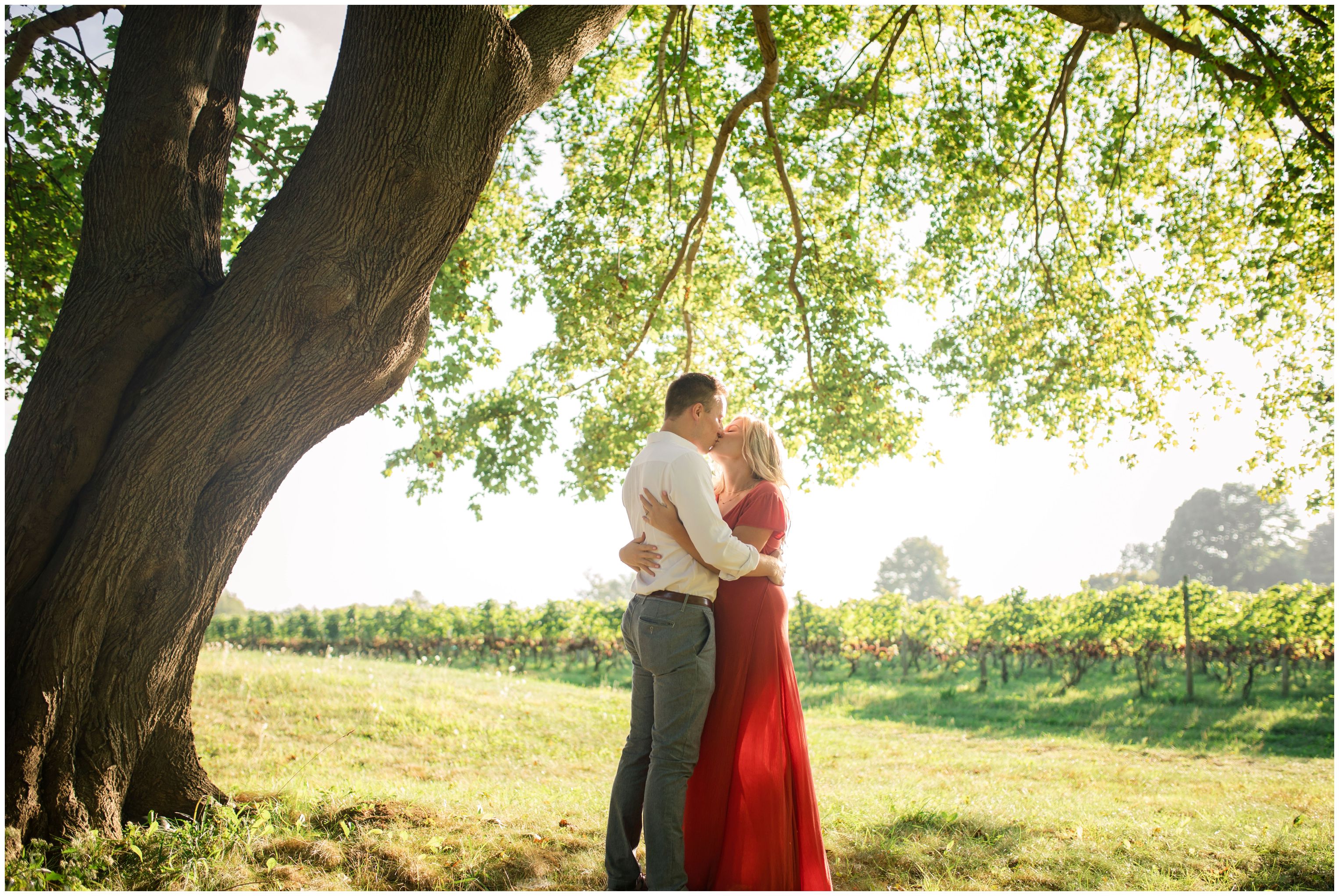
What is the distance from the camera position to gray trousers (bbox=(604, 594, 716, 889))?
3.21m

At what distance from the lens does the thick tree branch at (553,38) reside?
15.1 feet

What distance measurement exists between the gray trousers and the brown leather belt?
18mm

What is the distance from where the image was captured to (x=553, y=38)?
4.64 meters

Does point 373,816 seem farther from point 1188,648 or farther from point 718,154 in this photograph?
point 1188,648

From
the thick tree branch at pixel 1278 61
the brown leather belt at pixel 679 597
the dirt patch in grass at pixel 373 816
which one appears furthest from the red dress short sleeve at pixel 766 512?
the thick tree branch at pixel 1278 61

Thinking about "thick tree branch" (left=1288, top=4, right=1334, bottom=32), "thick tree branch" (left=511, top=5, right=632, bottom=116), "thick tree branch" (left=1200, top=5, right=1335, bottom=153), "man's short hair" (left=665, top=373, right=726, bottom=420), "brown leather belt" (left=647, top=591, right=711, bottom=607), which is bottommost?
"brown leather belt" (left=647, top=591, right=711, bottom=607)

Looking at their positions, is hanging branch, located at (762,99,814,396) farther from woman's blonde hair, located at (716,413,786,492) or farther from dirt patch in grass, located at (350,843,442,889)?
dirt patch in grass, located at (350,843,442,889)

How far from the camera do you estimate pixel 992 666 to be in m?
17.7

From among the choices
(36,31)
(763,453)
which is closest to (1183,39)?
(763,453)

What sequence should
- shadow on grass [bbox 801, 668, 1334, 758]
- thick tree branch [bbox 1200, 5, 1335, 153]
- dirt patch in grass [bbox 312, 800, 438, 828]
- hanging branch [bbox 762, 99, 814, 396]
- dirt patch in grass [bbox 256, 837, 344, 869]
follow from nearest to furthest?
dirt patch in grass [bbox 256, 837, 344, 869]
dirt patch in grass [bbox 312, 800, 438, 828]
thick tree branch [bbox 1200, 5, 1335, 153]
hanging branch [bbox 762, 99, 814, 396]
shadow on grass [bbox 801, 668, 1334, 758]

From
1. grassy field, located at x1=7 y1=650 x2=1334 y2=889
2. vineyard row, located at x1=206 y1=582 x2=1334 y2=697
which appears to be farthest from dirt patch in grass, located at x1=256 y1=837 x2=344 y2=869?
vineyard row, located at x1=206 y1=582 x2=1334 y2=697

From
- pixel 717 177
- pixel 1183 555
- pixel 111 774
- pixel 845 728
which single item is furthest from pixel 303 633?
pixel 1183 555

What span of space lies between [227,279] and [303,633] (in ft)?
66.6

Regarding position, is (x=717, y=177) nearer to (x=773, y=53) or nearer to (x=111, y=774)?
(x=773, y=53)
